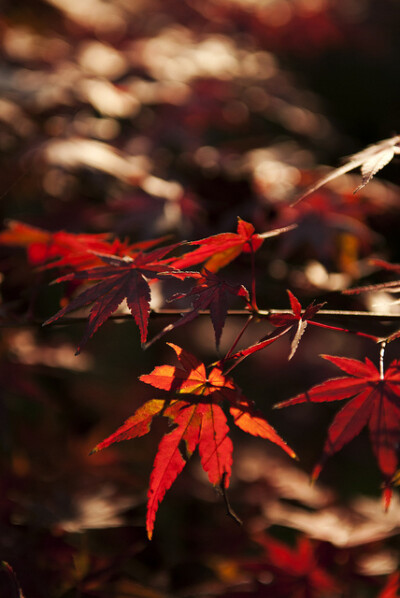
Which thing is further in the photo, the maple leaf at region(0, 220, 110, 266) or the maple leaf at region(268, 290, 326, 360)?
the maple leaf at region(0, 220, 110, 266)

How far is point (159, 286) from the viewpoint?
895 millimetres

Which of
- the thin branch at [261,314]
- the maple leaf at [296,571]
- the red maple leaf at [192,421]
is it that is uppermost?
the thin branch at [261,314]

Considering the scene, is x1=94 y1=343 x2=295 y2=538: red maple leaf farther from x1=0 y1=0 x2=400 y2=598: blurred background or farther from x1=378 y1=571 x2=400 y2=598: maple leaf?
x1=378 y1=571 x2=400 y2=598: maple leaf

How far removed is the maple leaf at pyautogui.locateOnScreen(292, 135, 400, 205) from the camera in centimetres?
63

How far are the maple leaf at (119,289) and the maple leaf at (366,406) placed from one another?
0.70ft

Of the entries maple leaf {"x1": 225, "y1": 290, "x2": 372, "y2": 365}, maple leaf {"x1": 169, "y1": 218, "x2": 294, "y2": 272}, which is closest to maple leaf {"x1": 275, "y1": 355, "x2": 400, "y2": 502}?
maple leaf {"x1": 225, "y1": 290, "x2": 372, "y2": 365}

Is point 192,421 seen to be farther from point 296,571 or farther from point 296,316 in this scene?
point 296,571

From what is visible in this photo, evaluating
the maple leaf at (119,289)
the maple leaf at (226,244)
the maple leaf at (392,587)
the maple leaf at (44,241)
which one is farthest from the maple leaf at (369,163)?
the maple leaf at (392,587)

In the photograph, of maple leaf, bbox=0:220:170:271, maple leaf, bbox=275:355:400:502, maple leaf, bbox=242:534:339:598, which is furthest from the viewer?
maple leaf, bbox=242:534:339:598

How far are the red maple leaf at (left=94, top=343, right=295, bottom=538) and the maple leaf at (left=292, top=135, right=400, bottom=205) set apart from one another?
0.86ft

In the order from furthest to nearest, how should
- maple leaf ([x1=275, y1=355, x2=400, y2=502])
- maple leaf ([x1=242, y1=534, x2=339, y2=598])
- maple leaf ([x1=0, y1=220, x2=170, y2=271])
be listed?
1. maple leaf ([x1=242, y1=534, x2=339, y2=598])
2. maple leaf ([x1=0, y1=220, x2=170, y2=271])
3. maple leaf ([x1=275, y1=355, x2=400, y2=502])

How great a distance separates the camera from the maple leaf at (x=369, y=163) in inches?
25.0

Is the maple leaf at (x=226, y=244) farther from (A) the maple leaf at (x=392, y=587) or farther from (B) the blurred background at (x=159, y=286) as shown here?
(A) the maple leaf at (x=392, y=587)

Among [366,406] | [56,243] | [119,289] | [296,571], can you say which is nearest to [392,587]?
[296,571]
